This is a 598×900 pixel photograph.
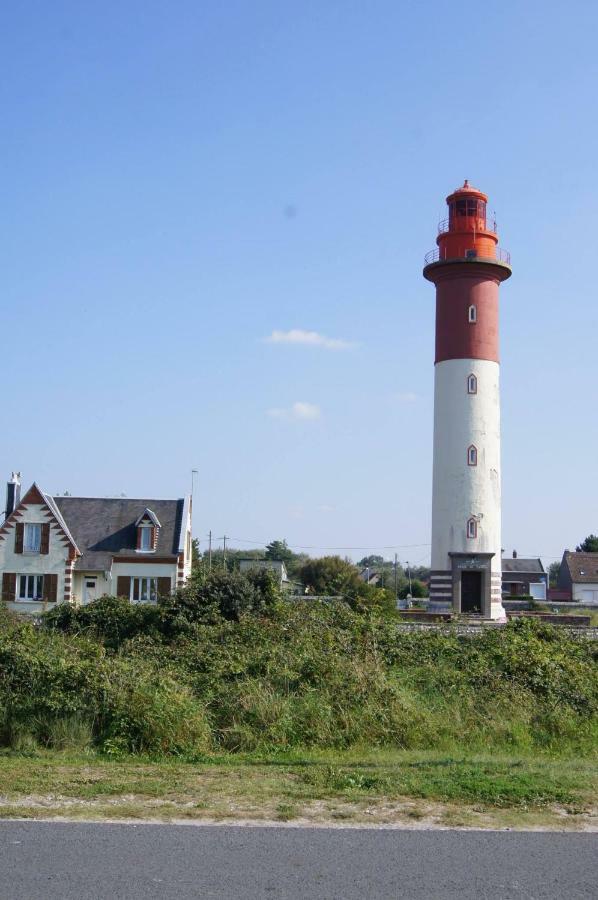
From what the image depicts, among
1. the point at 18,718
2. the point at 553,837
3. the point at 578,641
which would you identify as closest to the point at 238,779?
the point at 553,837

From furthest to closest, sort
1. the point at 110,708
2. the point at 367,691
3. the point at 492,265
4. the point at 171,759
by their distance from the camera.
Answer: the point at 492,265 < the point at 367,691 < the point at 110,708 < the point at 171,759

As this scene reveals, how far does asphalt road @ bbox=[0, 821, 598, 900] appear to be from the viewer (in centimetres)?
572

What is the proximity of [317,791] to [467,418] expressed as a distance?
3561cm

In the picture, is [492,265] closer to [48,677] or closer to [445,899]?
[48,677]

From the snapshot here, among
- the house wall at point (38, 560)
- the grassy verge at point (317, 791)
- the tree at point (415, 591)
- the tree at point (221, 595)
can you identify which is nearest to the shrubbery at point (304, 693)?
the grassy verge at point (317, 791)

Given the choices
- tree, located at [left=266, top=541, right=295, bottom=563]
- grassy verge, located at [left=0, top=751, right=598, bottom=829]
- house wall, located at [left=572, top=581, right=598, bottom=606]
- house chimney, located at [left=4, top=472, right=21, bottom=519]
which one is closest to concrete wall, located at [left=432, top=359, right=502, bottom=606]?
house chimney, located at [left=4, top=472, right=21, bottom=519]

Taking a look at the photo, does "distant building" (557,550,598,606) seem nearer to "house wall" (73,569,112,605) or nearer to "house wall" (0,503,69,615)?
"house wall" (73,569,112,605)

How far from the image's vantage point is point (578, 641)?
1723 cm

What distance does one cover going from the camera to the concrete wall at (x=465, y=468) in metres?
42.1

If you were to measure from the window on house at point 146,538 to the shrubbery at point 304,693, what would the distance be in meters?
26.7

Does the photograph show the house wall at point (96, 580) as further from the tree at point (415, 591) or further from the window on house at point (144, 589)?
the tree at point (415, 591)

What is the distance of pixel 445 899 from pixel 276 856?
1240 millimetres

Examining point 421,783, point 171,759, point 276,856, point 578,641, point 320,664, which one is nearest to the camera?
point 276,856

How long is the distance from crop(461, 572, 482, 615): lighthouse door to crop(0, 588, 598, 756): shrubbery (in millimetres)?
26907
